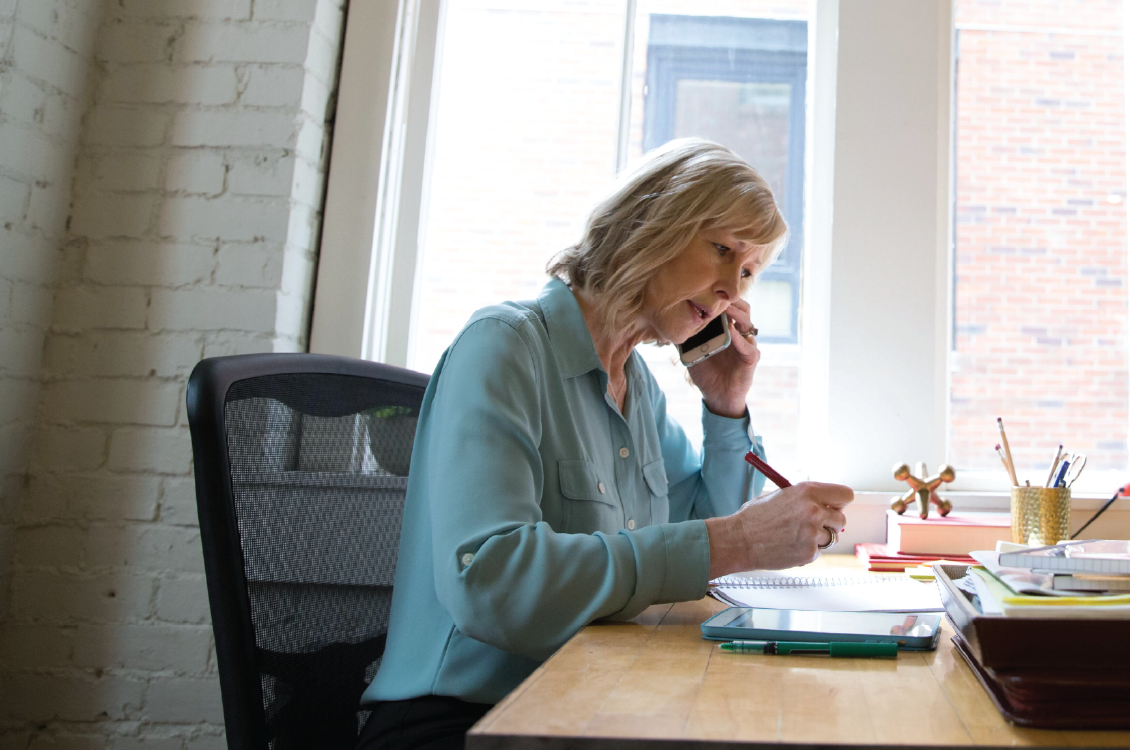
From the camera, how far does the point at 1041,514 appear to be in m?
1.50

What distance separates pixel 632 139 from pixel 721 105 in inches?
8.9

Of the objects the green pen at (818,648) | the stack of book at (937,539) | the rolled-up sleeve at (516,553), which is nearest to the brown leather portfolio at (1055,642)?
the green pen at (818,648)

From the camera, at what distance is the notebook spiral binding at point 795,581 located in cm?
114

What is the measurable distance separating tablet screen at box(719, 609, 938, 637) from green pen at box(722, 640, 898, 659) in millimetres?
16

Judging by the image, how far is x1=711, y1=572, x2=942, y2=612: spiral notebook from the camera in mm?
968

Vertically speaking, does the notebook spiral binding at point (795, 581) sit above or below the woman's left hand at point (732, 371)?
below

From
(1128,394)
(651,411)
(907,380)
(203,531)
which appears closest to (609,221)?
(651,411)

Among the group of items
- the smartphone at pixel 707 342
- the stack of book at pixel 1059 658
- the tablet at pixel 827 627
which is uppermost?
the smartphone at pixel 707 342

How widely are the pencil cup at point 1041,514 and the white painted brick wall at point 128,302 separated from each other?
4.59 feet

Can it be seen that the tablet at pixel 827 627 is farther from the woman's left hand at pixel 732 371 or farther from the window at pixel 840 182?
the window at pixel 840 182

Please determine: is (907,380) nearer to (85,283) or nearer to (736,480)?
(736,480)

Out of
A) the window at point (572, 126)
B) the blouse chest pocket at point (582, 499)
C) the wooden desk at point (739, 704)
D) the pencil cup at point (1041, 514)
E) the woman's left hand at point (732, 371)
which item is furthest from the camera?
the window at point (572, 126)

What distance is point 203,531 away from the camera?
2.98ft

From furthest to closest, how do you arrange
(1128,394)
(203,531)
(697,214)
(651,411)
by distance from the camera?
(1128,394) < (651,411) < (697,214) < (203,531)
